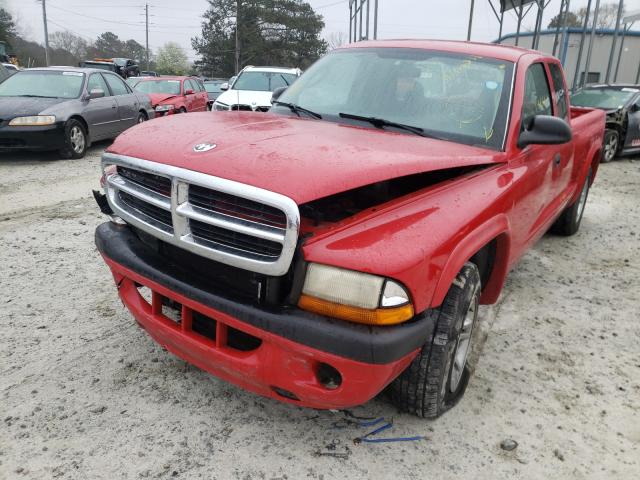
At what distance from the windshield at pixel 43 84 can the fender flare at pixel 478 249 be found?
826 cm

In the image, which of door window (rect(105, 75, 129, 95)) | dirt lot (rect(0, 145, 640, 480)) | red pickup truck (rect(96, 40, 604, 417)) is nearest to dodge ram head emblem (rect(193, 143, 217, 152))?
red pickup truck (rect(96, 40, 604, 417))

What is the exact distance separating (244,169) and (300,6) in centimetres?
5871

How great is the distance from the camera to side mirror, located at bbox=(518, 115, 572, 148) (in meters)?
2.77

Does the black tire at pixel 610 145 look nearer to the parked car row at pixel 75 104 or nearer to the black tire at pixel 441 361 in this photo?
the parked car row at pixel 75 104

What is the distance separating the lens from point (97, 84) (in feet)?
30.7

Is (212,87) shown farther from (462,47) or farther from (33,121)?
(462,47)

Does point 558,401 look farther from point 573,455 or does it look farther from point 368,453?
point 368,453

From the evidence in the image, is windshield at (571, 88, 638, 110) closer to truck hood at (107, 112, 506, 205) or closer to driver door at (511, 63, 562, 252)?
driver door at (511, 63, 562, 252)

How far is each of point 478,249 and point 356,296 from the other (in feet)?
2.39

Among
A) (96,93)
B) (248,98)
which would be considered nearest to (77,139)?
(96,93)

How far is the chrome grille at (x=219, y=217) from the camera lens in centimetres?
188

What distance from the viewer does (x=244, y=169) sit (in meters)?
1.99

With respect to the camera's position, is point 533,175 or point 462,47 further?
point 462,47

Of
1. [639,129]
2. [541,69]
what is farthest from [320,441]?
[639,129]
